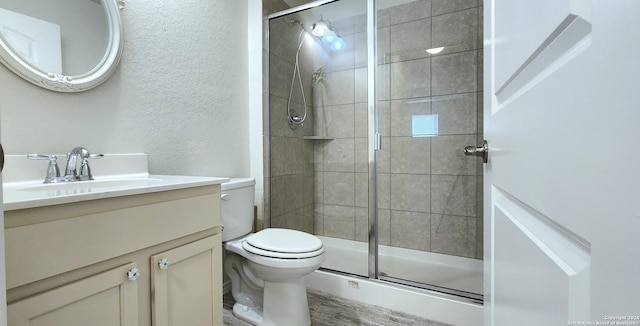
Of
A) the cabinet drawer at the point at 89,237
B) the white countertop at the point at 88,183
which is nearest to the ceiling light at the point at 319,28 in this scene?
the white countertop at the point at 88,183

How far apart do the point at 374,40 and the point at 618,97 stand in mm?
1981

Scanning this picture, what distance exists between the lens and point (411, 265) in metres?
2.16

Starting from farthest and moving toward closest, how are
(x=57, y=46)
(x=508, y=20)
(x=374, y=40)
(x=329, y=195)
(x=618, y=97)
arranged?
(x=329, y=195) → (x=374, y=40) → (x=57, y=46) → (x=508, y=20) → (x=618, y=97)

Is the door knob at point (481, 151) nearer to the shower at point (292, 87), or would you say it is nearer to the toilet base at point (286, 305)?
the toilet base at point (286, 305)

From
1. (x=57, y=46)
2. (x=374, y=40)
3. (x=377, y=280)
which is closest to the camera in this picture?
(x=57, y=46)

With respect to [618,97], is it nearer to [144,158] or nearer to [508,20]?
[508,20]

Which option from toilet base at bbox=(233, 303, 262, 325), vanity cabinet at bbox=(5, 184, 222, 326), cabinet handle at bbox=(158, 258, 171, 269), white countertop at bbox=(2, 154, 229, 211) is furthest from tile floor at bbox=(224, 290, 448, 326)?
white countertop at bbox=(2, 154, 229, 211)

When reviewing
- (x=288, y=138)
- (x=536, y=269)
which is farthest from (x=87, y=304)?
(x=288, y=138)

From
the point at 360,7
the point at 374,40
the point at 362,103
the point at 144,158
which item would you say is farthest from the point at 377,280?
the point at 360,7

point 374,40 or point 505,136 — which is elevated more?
point 374,40

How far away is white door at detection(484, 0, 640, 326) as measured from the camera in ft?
0.66

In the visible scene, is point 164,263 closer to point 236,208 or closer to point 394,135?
point 236,208

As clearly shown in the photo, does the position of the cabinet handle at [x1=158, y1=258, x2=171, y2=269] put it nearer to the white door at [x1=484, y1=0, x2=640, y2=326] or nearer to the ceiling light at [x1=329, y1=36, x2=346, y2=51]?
the white door at [x1=484, y1=0, x2=640, y2=326]

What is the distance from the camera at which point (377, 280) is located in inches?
68.7
